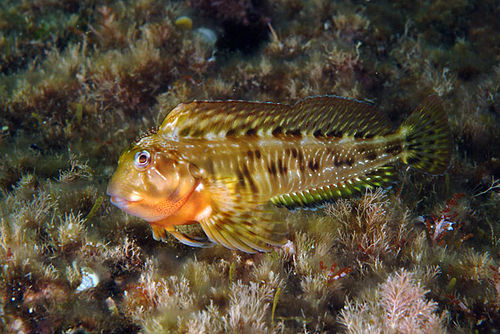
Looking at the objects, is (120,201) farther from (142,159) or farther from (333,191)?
(333,191)

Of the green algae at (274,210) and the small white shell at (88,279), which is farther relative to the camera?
the small white shell at (88,279)

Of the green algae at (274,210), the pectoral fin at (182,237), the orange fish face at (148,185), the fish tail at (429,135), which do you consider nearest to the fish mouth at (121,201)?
the orange fish face at (148,185)

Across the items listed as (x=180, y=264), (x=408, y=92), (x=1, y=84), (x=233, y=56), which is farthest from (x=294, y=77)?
(x=1, y=84)

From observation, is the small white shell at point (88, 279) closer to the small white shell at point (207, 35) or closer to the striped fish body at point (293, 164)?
the striped fish body at point (293, 164)

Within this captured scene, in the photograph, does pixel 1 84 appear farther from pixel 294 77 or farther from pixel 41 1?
pixel 294 77

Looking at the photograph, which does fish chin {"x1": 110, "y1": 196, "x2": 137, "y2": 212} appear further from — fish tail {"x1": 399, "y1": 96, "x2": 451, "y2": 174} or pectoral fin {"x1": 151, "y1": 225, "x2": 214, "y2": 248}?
fish tail {"x1": 399, "y1": 96, "x2": 451, "y2": 174}

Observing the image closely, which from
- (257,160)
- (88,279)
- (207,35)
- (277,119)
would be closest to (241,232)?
(257,160)

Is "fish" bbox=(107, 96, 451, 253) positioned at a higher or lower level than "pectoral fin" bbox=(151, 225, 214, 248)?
higher

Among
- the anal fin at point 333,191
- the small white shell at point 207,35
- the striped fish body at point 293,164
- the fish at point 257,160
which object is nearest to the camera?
the fish at point 257,160

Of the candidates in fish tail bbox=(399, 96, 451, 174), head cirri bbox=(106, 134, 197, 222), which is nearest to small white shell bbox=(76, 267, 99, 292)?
head cirri bbox=(106, 134, 197, 222)
